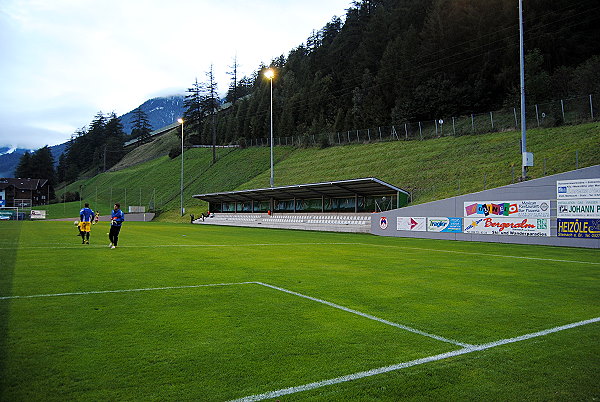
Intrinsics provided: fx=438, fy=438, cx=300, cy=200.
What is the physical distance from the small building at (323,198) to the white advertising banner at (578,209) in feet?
40.7

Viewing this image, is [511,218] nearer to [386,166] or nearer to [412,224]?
[412,224]

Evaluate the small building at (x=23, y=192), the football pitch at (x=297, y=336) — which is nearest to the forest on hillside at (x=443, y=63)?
the football pitch at (x=297, y=336)

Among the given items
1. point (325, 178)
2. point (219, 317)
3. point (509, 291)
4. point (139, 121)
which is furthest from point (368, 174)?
point (139, 121)

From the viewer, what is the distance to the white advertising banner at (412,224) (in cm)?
2678

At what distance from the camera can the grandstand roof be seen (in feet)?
104

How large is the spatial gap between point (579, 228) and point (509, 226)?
11.2ft

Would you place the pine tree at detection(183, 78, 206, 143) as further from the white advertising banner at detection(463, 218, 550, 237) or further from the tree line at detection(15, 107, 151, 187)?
the white advertising banner at detection(463, 218, 550, 237)

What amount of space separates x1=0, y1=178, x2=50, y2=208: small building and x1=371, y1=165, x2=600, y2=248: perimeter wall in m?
102

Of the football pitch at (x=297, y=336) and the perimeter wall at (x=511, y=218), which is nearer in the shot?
the football pitch at (x=297, y=336)

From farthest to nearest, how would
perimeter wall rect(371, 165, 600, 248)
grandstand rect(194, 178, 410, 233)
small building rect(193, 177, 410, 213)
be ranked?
1. grandstand rect(194, 178, 410, 233)
2. small building rect(193, 177, 410, 213)
3. perimeter wall rect(371, 165, 600, 248)

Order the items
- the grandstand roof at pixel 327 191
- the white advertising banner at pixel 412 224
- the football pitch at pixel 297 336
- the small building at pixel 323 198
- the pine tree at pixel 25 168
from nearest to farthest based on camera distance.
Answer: the football pitch at pixel 297 336
the white advertising banner at pixel 412 224
the grandstand roof at pixel 327 191
the small building at pixel 323 198
the pine tree at pixel 25 168

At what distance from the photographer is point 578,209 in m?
19.1

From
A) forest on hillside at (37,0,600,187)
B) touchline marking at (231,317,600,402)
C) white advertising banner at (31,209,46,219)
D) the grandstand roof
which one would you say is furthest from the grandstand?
white advertising banner at (31,209,46,219)

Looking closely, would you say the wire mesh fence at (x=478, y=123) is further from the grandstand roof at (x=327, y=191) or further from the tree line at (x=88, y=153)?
the tree line at (x=88, y=153)
